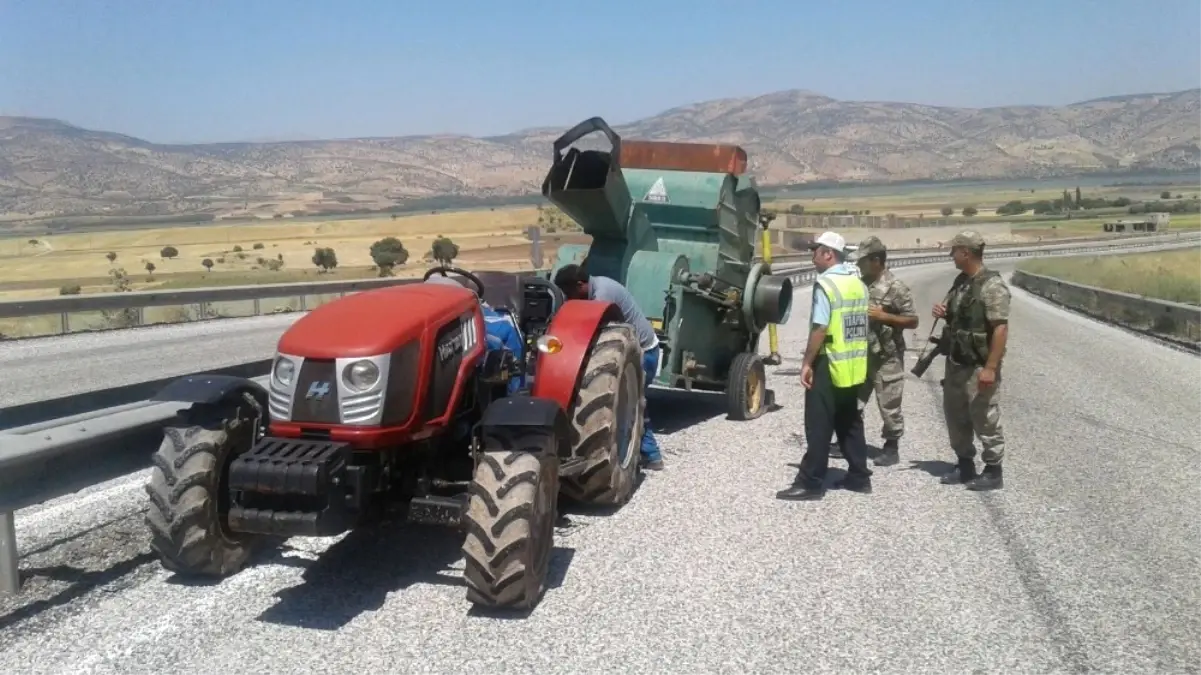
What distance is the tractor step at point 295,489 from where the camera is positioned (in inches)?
203

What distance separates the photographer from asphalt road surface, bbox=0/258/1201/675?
5.04 meters

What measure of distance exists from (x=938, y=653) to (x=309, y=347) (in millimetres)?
3309

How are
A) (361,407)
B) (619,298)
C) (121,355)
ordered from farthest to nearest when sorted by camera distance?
1. (121,355)
2. (619,298)
3. (361,407)

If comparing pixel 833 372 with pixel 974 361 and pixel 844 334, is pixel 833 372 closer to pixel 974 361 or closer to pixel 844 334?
pixel 844 334

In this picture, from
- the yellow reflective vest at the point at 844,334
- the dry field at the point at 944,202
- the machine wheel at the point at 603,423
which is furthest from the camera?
the dry field at the point at 944,202

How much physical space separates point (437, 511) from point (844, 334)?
3.72 meters

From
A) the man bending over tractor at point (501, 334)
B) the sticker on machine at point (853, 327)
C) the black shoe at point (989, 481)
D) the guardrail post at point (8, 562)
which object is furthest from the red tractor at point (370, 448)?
the black shoe at point (989, 481)

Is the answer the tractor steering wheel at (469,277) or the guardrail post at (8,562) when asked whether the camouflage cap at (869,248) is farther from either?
the guardrail post at (8,562)

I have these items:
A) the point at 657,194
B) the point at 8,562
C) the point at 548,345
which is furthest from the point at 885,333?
the point at 8,562

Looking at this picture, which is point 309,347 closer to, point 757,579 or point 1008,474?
point 757,579

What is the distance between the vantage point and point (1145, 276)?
3444cm

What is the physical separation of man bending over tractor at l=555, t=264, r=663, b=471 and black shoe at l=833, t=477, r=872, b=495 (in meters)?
1.45

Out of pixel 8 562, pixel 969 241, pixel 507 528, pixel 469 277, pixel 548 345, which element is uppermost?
pixel 969 241

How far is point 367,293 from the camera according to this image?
20.4ft
